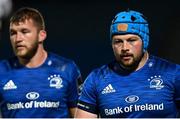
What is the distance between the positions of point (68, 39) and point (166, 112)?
4.54m

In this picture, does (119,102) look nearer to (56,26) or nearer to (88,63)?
(88,63)

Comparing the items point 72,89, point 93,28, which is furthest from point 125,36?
point 93,28

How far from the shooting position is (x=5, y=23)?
9734 mm

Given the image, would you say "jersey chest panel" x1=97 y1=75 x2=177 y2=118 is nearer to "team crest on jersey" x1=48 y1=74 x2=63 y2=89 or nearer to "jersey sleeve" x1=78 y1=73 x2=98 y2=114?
"jersey sleeve" x1=78 y1=73 x2=98 y2=114

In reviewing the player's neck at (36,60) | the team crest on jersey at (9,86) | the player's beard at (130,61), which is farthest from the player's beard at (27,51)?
the player's beard at (130,61)

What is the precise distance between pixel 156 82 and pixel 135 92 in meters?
0.20

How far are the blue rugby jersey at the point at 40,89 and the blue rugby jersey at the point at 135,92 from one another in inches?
14.7

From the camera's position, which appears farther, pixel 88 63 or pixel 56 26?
pixel 56 26

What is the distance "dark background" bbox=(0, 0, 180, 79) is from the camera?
9.39 m

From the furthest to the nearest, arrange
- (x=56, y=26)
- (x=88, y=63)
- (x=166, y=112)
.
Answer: (x=56, y=26), (x=88, y=63), (x=166, y=112)

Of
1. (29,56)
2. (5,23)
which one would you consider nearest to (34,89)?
(29,56)

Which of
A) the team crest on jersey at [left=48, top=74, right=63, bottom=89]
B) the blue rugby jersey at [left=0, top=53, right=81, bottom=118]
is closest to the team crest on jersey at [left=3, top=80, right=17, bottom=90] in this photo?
the blue rugby jersey at [left=0, top=53, right=81, bottom=118]

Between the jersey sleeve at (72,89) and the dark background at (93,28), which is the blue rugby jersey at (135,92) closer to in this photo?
the jersey sleeve at (72,89)

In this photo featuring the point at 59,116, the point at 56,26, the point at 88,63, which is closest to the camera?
the point at 59,116
